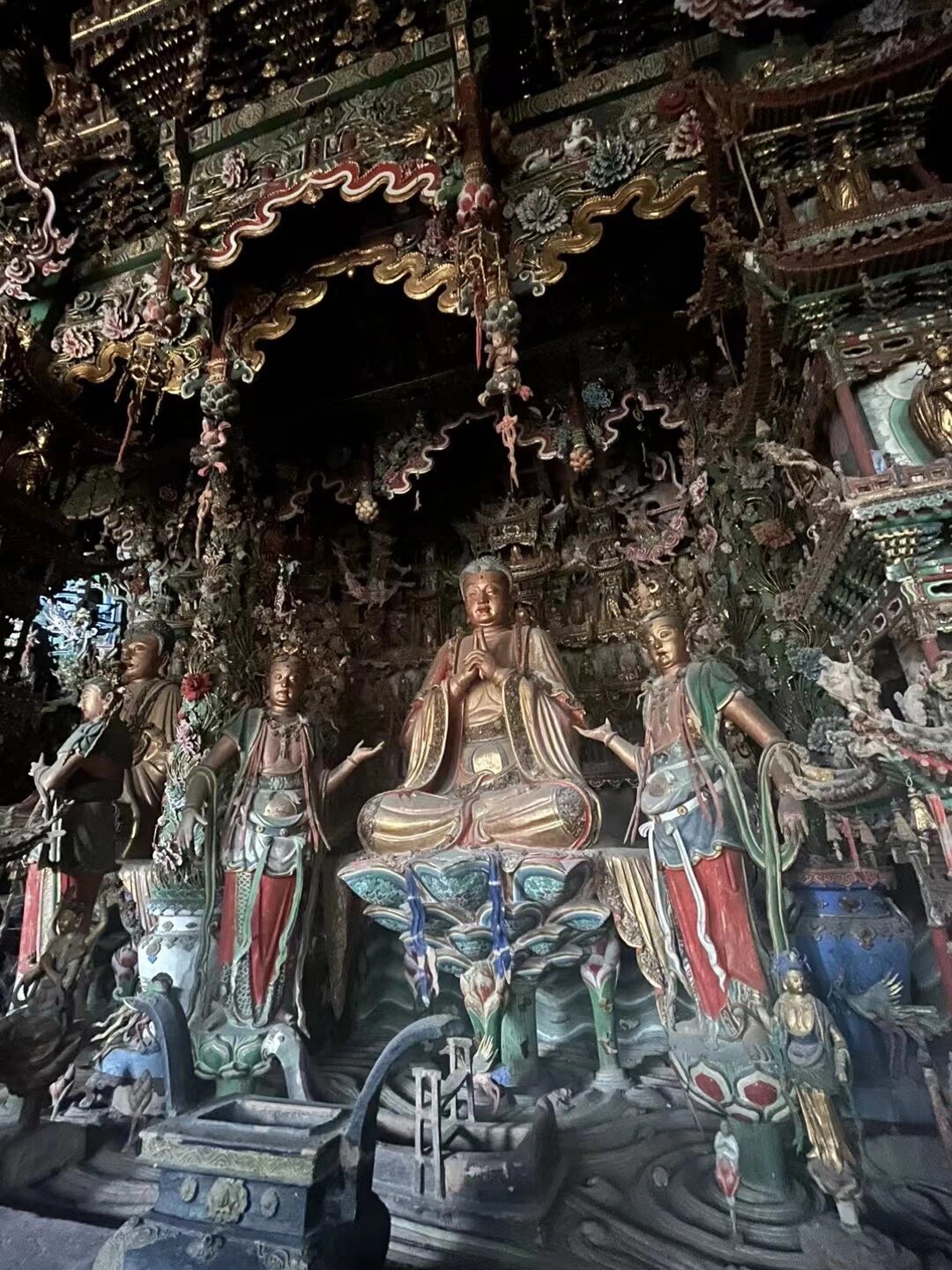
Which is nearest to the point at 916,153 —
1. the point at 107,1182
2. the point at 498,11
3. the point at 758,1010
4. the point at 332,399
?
the point at 498,11

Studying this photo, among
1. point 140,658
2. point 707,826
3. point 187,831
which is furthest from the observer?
point 140,658

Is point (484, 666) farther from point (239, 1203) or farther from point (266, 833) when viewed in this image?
point (239, 1203)

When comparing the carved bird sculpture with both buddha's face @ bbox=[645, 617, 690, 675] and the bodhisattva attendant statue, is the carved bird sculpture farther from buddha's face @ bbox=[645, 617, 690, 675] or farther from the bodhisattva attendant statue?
the bodhisattva attendant statue

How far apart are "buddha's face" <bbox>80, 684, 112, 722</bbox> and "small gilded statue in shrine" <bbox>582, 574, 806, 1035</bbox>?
354cm

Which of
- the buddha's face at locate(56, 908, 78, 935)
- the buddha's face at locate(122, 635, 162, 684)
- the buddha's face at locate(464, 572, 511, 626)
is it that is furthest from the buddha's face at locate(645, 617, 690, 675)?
the buddha's face at locate(122, 635, 162, 684)

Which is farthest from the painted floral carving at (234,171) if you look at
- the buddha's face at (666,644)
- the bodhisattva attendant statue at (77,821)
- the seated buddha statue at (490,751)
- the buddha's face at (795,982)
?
the buddha's face at (795,982)

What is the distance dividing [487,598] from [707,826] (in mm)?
2326

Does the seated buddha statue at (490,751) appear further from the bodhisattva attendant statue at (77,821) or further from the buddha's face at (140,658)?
the buddha's face at (140,658)

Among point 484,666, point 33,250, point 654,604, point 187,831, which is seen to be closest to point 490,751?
point 484,666

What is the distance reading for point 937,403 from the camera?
2.92 meters

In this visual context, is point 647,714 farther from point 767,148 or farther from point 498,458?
point 498,458

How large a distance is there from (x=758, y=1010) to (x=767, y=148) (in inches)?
164

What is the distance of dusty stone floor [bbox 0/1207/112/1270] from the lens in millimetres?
2400

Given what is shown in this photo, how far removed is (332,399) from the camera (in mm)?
6609
